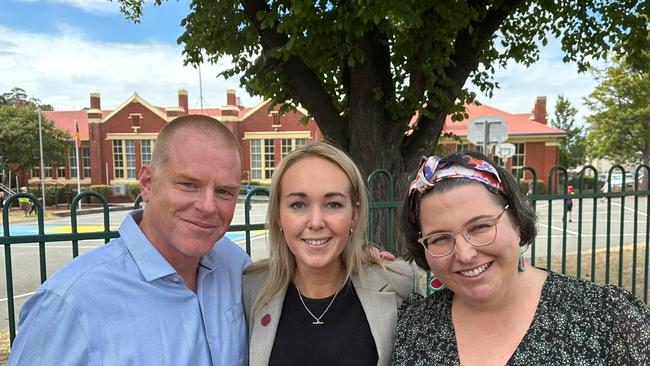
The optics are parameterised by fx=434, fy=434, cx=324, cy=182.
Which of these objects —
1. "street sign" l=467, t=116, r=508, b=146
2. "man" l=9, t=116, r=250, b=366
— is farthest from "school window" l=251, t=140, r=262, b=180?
"man" l=9, t=116, r=250, b=366

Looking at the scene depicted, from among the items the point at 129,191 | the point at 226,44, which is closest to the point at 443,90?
the point at 226,44

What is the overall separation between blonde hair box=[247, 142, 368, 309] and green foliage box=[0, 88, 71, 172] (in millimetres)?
39014

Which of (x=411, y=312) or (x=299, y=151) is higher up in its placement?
(x=299, y=151)

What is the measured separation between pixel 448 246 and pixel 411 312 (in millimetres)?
449

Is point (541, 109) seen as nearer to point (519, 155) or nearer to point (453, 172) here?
point (519, 155)

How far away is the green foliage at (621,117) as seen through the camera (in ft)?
84.6

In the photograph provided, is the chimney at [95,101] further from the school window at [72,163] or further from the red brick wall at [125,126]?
the school window at [72,163]

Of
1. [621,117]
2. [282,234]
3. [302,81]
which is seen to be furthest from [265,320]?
[621,117]

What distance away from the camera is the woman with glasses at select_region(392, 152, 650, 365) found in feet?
4.90

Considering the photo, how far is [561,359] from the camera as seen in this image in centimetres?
148

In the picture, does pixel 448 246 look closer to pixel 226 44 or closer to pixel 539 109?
Answer: pixel 226 44

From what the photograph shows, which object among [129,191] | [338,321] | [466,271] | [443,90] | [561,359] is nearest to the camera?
[561,359]

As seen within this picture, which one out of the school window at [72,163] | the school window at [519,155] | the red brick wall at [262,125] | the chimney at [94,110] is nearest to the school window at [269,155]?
the red brick wall at [262,125]

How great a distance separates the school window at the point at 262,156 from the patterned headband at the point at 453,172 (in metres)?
35.7
